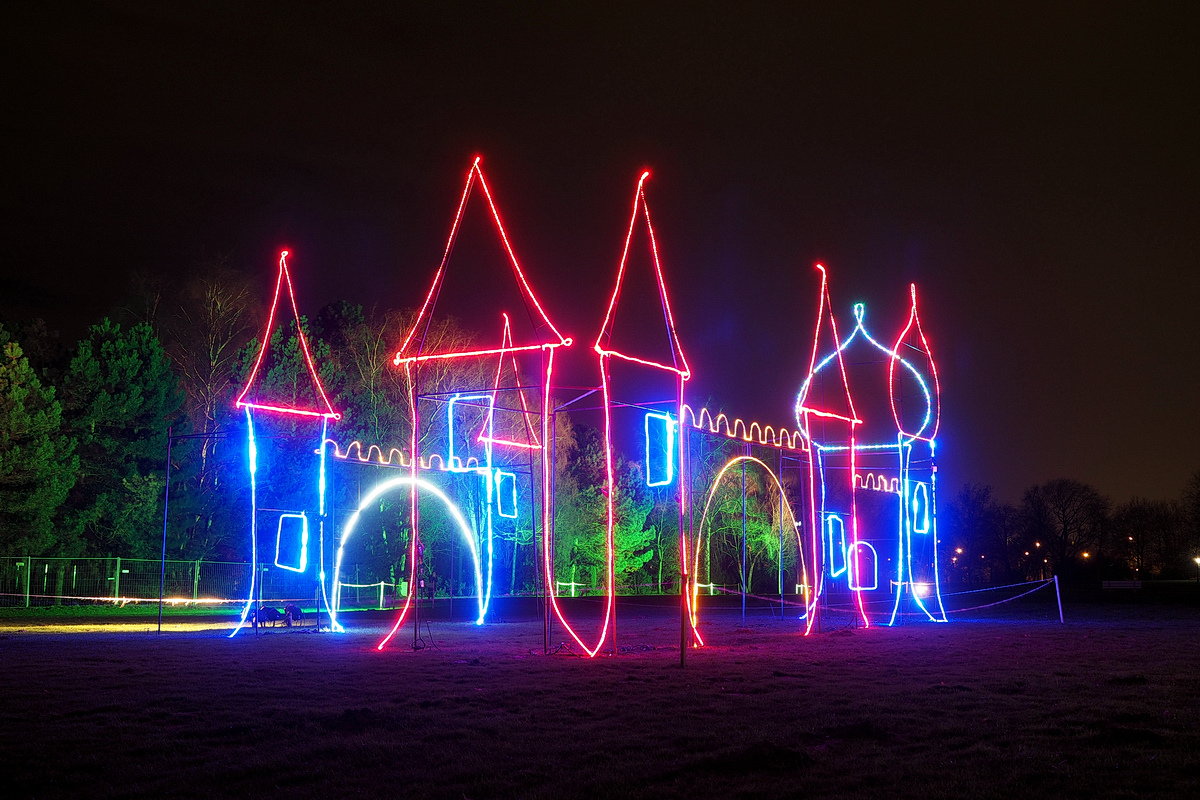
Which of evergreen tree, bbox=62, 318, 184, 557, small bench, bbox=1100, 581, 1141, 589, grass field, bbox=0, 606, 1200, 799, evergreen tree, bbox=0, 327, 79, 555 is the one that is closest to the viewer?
grass field, bbox=0, 606, 1200, 799

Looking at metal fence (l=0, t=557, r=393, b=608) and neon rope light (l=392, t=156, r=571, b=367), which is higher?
neon rope light (l=392, t=156, r=571, b=367)

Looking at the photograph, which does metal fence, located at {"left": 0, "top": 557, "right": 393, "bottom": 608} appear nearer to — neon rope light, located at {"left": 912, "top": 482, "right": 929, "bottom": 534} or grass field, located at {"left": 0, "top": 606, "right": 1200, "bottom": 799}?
neon rope light, located at {"left": 912, "top": 482, "right": 929, "bottom": 534}

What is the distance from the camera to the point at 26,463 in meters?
30.9

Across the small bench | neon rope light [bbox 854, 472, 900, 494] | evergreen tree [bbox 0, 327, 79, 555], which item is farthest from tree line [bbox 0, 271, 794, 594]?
the small bench

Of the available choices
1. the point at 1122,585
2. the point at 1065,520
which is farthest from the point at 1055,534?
the point at 1122,585

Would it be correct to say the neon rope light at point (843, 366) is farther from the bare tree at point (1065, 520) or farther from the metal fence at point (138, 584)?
the bare tree at point (1065, 520)

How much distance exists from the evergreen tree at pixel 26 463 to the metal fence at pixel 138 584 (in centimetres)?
78

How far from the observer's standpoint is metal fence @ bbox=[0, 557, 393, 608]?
3108 cm

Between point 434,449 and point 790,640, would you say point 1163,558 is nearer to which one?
point 434,449

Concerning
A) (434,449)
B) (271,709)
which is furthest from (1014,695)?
(434,449)

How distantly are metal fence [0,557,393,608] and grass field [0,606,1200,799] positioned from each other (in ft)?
56.9

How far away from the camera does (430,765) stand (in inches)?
285

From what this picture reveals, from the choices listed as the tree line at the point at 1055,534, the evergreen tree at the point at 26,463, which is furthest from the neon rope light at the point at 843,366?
the tree line at the point at 1055,534

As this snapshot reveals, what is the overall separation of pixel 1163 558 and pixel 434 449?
2692 inches
